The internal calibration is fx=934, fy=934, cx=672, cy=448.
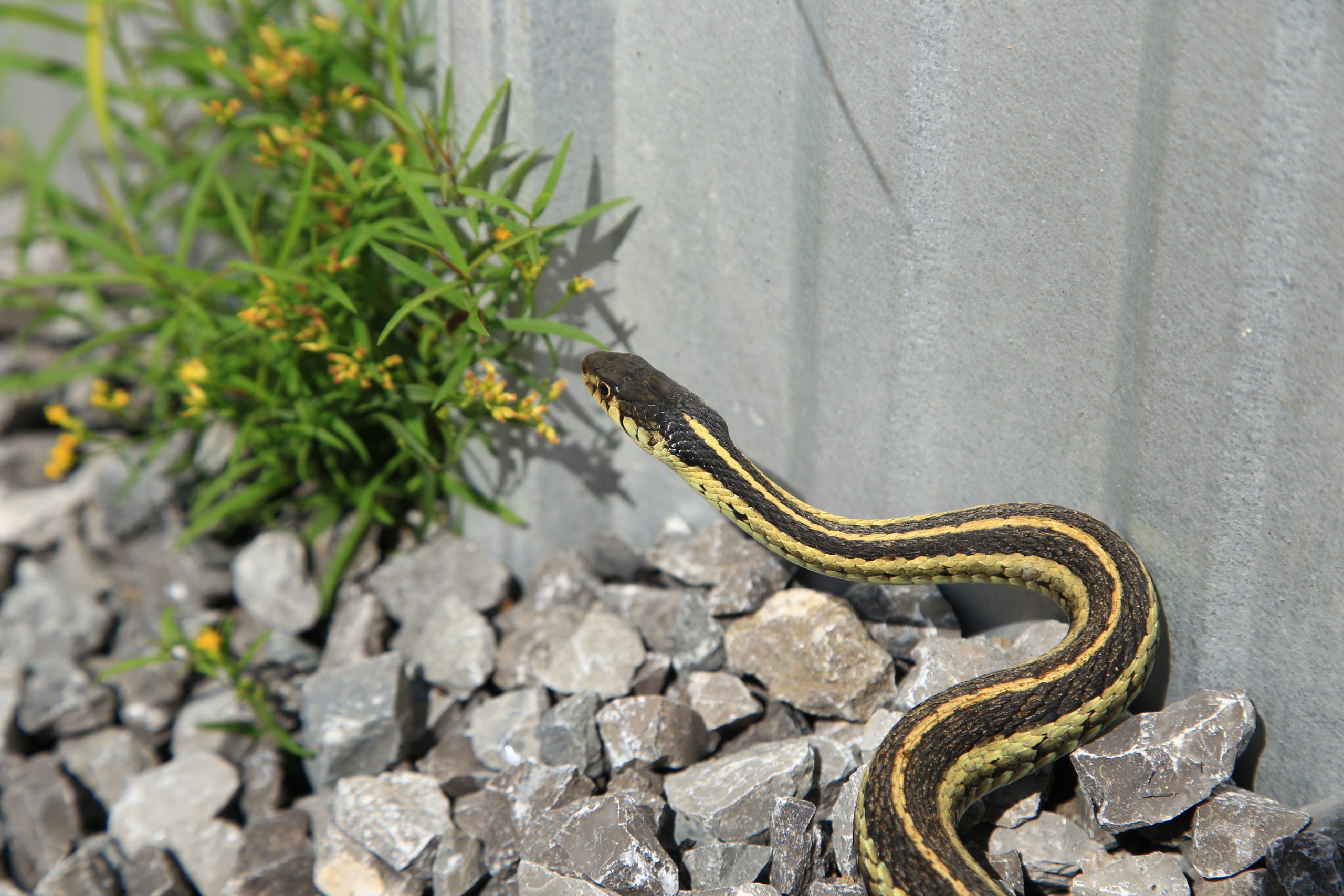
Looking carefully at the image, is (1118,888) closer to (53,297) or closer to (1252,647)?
(1252,647)

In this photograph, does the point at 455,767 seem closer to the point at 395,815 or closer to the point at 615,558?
the point at 395,815

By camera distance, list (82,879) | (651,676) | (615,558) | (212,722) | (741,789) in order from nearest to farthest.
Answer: (741,789) < (82,879) < (651,676) < (212,722) < (615,558)

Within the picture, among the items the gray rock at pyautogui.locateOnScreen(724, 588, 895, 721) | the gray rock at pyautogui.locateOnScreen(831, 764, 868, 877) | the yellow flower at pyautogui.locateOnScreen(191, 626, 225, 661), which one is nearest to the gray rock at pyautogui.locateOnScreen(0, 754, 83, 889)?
the yellow flower at pyautogui.locateOnScreen(191, 626, 225, 661)

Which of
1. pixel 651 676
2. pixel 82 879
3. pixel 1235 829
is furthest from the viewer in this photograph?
pixel 651 676

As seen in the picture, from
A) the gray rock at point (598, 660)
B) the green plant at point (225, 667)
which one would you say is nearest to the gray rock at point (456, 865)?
the gray rock at point (598, 660)

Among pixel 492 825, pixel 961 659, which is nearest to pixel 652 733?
pixel 492 825

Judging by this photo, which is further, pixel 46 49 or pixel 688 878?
pixel 46 49

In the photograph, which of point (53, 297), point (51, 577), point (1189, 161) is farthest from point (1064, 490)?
point (53, 297)
